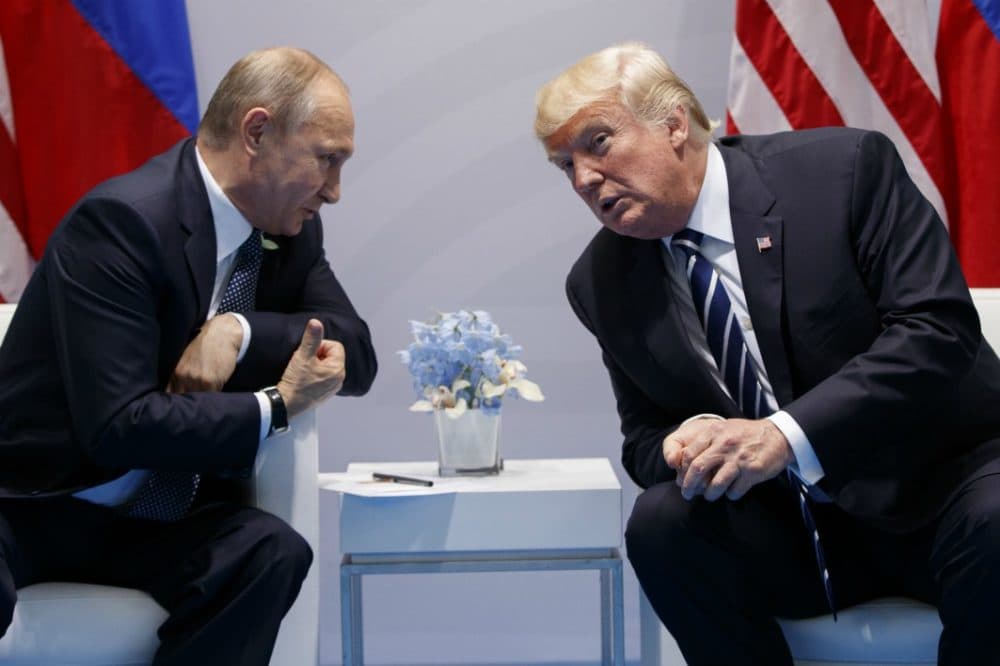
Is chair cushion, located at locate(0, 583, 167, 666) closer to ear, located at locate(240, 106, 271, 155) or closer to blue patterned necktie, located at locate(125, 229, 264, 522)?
blue patterned necktie, located at locate(125, 229, 264, 522)

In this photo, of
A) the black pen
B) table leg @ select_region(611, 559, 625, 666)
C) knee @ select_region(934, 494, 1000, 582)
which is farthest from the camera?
the black pen

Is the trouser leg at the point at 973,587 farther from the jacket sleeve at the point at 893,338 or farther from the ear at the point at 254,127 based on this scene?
the ear at the point at 254,127

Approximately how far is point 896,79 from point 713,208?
50.3 inches

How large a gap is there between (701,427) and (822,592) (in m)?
0.37

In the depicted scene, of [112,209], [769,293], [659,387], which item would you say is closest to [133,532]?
[112,209]

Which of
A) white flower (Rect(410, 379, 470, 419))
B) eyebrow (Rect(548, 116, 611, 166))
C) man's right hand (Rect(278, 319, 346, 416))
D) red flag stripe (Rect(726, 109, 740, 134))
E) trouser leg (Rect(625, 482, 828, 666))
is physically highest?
red flag stripe (Rect(726, 109, 740, 134))

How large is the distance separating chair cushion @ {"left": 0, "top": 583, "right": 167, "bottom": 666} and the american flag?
2064 millimetres

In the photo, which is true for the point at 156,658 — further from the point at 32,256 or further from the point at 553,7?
the point at 553,7

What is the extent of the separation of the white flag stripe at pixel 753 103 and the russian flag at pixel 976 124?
0.47 m

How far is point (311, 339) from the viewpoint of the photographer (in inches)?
99.3

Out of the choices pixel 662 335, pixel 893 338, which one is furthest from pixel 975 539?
pixel 662 335

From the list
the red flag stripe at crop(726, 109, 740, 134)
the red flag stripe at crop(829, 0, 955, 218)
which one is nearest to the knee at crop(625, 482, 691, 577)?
the red flag stripe at crop(726, 109, 740, 134)

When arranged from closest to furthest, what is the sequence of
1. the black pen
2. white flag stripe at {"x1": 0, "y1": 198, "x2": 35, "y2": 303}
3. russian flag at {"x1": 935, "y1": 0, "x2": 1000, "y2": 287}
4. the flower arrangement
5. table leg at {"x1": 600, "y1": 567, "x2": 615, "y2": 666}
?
the black pen → the flower arrangement → table leg at {"x1": 600, "y1": 567, "x2": 615, "y2": 666} → russian flag at {"x1": 935, "y1": 0, "x2": 1000, "y2": 287} → white flag stripe at {"x1": 0, "y1": 198, "x2": 35, "y2": 303}

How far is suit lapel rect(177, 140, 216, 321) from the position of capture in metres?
2.49
